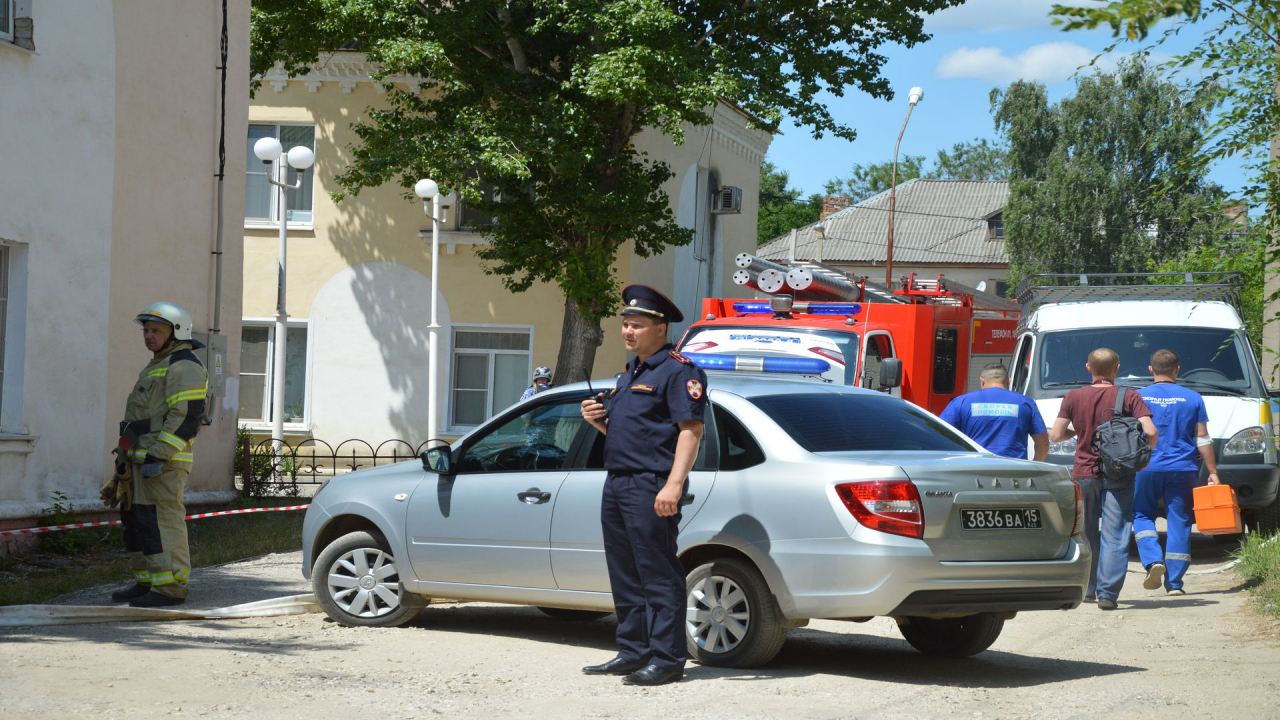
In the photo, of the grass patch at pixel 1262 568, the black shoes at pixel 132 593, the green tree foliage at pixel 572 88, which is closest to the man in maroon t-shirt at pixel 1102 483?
the grass patch at pixel 1262 568

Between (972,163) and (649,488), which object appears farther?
(972,163)

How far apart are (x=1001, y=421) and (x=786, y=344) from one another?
4.69m

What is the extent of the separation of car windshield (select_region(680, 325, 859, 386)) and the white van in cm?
171

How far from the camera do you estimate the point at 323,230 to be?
77.8 feet

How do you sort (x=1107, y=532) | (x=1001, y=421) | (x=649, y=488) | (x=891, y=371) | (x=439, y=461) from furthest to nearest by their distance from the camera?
1. (x=891, y=371)
2. (x=1107, y=532)
3. (x=1001, y=421)
4. (x=439, y=461)
5. (x=649, y=488)

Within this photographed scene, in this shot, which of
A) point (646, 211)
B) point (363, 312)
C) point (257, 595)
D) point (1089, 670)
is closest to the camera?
point (1089, 670)

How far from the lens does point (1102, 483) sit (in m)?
10.4

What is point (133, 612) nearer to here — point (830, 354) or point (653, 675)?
point (653, 675)

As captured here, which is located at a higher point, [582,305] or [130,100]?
[130,100]

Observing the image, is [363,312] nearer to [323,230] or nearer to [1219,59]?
[323,230]

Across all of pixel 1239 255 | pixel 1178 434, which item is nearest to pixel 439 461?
pixel 1239 255

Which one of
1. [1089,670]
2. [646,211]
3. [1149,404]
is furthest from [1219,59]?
[646,211]

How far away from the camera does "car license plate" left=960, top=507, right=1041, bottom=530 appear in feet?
22.0

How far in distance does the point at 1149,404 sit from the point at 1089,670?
162 inches
